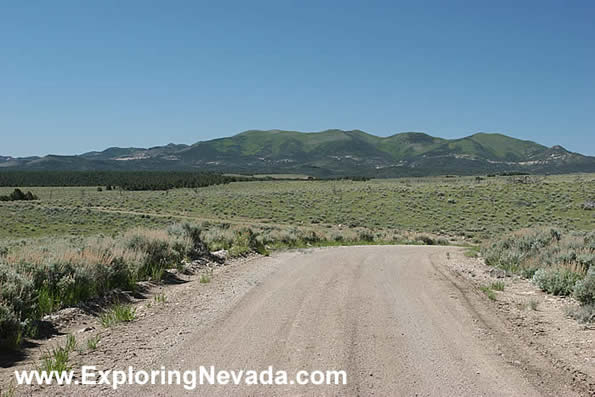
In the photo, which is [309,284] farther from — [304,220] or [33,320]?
[304,220]

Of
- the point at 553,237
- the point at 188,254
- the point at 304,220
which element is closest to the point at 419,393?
the point at 188,254

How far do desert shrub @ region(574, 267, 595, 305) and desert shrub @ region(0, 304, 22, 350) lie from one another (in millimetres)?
9370

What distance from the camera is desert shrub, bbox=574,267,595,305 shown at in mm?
Result: 9004

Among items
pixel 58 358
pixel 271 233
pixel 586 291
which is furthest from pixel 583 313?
pixel 271 233

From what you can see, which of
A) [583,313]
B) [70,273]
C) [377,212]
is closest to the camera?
A: [583,313]

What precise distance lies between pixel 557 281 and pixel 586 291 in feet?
4.78

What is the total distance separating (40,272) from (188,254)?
6.66 metres

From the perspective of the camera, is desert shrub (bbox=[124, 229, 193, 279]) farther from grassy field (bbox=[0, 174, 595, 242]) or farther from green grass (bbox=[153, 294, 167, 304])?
grassy field (bbox=[0, 174, 595, 242])

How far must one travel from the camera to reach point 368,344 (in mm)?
6504

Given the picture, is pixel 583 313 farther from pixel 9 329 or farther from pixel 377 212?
pixel 377 212

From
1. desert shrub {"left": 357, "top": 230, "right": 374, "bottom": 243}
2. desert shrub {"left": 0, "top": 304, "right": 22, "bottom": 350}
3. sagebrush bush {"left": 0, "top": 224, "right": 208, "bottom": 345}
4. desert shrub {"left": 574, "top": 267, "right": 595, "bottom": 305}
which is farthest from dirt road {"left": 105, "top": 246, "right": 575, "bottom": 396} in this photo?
desert shrub {"left": 357, "top": 230, "right": 374, "bottom": 243}

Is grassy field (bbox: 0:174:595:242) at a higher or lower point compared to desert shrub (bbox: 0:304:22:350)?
lower

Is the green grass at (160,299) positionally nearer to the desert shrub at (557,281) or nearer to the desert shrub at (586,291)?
the desert shrub at (586,291)

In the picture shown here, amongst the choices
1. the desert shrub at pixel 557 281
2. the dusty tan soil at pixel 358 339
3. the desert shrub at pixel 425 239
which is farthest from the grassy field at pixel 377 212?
the dusty tan soil at pixel 358 339
